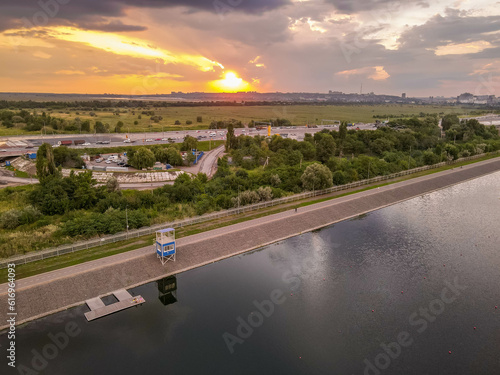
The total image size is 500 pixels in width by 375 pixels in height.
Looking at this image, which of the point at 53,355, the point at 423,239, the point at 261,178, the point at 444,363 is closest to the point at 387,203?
the point at 423,239

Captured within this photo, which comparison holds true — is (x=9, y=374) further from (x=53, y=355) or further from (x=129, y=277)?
(x=129, y=277)

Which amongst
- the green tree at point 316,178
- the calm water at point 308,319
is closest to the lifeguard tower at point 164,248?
the calm water at point 308,319

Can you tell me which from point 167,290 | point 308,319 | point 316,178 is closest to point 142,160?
point 316,178

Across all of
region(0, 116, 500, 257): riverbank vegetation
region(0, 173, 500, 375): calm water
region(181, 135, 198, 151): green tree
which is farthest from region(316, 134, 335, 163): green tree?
region(0, 173, 500, 375): calm water

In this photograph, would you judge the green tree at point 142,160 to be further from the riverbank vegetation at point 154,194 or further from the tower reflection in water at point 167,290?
the tower reflection in water at point 167,290

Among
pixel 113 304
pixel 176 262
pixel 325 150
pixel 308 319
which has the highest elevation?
pixel 325 150

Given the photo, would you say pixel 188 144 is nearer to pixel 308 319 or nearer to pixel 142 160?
pixel 142 160
